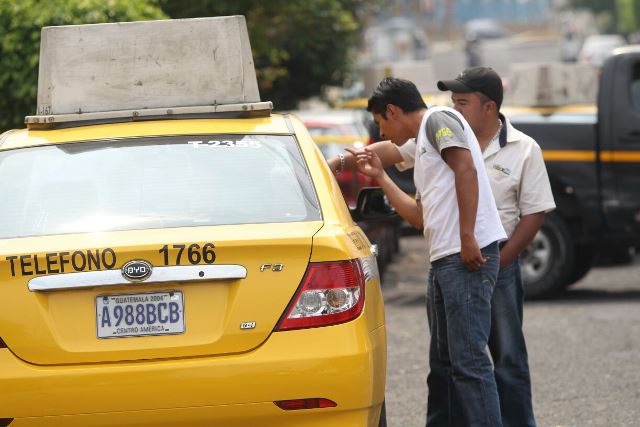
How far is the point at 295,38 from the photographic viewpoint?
17.5m

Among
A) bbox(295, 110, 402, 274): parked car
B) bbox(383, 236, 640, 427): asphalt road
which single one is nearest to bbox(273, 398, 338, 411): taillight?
bbox(383, 236, 640, 427): asphalt road

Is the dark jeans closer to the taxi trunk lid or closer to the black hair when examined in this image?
the black hair

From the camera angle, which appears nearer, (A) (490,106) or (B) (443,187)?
(B) (443,187)

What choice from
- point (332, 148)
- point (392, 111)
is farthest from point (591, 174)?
point (392, 111)

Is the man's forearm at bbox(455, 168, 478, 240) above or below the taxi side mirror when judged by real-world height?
above

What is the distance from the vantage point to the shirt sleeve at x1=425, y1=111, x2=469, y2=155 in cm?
555

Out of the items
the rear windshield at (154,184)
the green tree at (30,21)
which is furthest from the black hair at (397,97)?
the green tree at (30,21)

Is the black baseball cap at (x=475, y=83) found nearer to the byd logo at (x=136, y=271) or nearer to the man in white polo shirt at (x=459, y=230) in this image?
the man in white polo shirt at (x=459, y=230)

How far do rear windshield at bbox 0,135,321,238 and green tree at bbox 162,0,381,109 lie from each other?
878 centimetres

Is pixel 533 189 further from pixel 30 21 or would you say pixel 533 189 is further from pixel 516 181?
pixel 30 21

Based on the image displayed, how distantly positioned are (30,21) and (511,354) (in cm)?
608

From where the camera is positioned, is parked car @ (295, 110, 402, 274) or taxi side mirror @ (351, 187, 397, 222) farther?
parked car @ (295, 110, 402, 274)

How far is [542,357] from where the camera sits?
930 cm

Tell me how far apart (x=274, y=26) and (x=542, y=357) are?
8332mm
